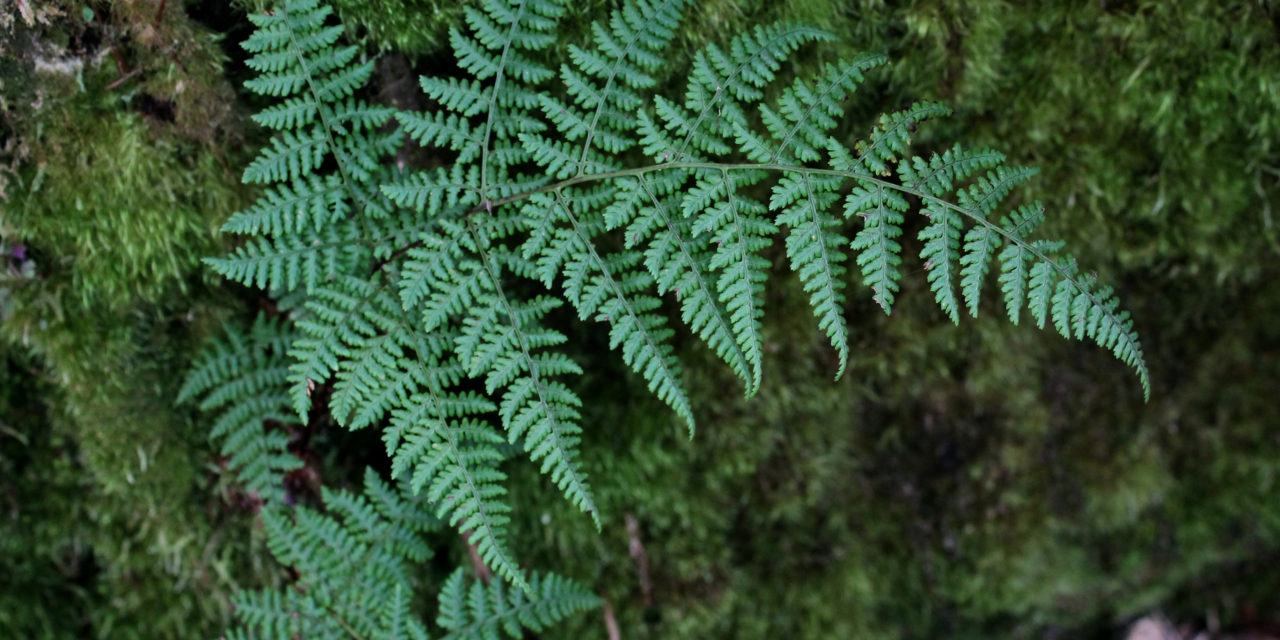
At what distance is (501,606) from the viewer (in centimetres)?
305

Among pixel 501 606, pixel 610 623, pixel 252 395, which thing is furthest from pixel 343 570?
pixel 610 623

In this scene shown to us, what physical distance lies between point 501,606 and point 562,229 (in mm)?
1436

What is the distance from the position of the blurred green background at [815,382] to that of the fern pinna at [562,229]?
0.32 meters

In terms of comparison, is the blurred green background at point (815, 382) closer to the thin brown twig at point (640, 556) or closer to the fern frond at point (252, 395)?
the thin brown twig at point (640, 556)

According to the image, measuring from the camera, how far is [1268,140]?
3.19 m

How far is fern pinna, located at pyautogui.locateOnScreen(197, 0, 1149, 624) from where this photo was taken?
2.50 metres

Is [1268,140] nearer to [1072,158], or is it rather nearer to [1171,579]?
[1072,158]

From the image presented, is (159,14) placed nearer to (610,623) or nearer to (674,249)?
(674,249)

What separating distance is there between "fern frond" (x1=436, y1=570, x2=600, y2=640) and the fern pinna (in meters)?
0.45

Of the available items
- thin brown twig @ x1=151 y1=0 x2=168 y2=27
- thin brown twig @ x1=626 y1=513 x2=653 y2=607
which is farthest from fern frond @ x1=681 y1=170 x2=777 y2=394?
thin brown twig @ x1=151 y1=0 x2=168 y2=27

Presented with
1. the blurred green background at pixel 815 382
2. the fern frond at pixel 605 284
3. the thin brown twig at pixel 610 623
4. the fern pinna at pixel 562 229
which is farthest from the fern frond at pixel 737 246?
the thin brown twig at pixel 610 623

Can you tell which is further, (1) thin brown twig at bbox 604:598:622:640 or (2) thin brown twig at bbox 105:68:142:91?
(1) thin brown twig at bbox 604:598:622:640

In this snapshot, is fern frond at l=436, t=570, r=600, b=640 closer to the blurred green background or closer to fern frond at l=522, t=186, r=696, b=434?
the blurred green background

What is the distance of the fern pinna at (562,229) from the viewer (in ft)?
8.20
